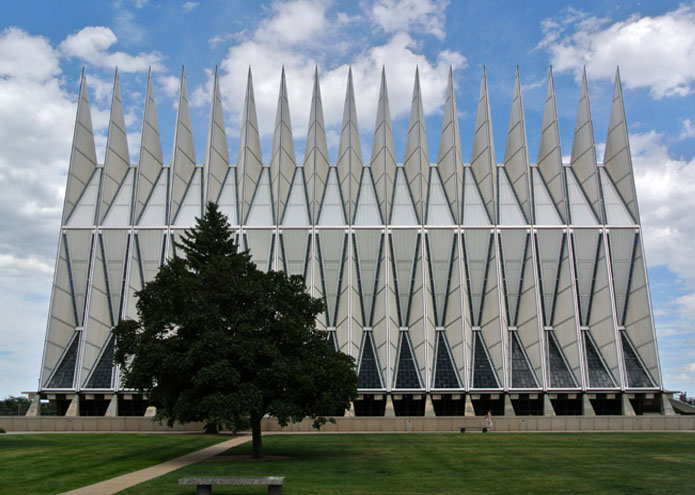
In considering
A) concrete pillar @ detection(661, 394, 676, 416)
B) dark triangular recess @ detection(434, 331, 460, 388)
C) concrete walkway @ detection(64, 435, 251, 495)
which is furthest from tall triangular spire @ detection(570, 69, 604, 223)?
concrete walkway @ detection(64, 435, 251, 495)

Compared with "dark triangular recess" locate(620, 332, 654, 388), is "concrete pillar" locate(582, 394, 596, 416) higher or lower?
lower

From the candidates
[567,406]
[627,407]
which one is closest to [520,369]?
[567,406]

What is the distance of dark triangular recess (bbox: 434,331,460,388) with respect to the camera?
49.1 metres

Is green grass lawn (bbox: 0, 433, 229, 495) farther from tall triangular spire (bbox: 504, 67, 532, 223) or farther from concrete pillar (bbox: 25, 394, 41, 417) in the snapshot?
tall triangular spire (bbox: 504, 67, 532, 223)

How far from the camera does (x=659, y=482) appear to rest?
55.9 feet

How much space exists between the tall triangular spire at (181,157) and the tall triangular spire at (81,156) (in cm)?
743

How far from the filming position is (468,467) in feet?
67.7

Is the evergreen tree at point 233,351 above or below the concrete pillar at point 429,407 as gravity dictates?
above

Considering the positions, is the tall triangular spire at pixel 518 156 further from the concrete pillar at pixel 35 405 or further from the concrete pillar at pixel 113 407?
the concrete pillar at pixel 35 405

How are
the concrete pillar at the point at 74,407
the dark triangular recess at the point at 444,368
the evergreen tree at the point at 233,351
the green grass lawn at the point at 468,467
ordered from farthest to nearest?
the dark triangular recess at the point at 444,368 < the concrete pillar at the point at 74,407 < the evergreen tree at the point at 233,351 < the green grass lawn at the point at 468,467

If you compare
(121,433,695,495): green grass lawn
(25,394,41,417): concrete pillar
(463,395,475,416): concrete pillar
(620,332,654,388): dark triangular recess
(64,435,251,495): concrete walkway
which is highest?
Result: (620,332,654,388): dark triangular recess

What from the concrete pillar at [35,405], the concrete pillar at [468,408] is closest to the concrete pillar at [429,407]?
the concrete pillar at [468,408]

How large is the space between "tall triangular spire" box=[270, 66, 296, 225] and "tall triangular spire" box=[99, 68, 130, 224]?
14.0 m

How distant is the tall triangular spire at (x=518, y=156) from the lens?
54.8 metres
